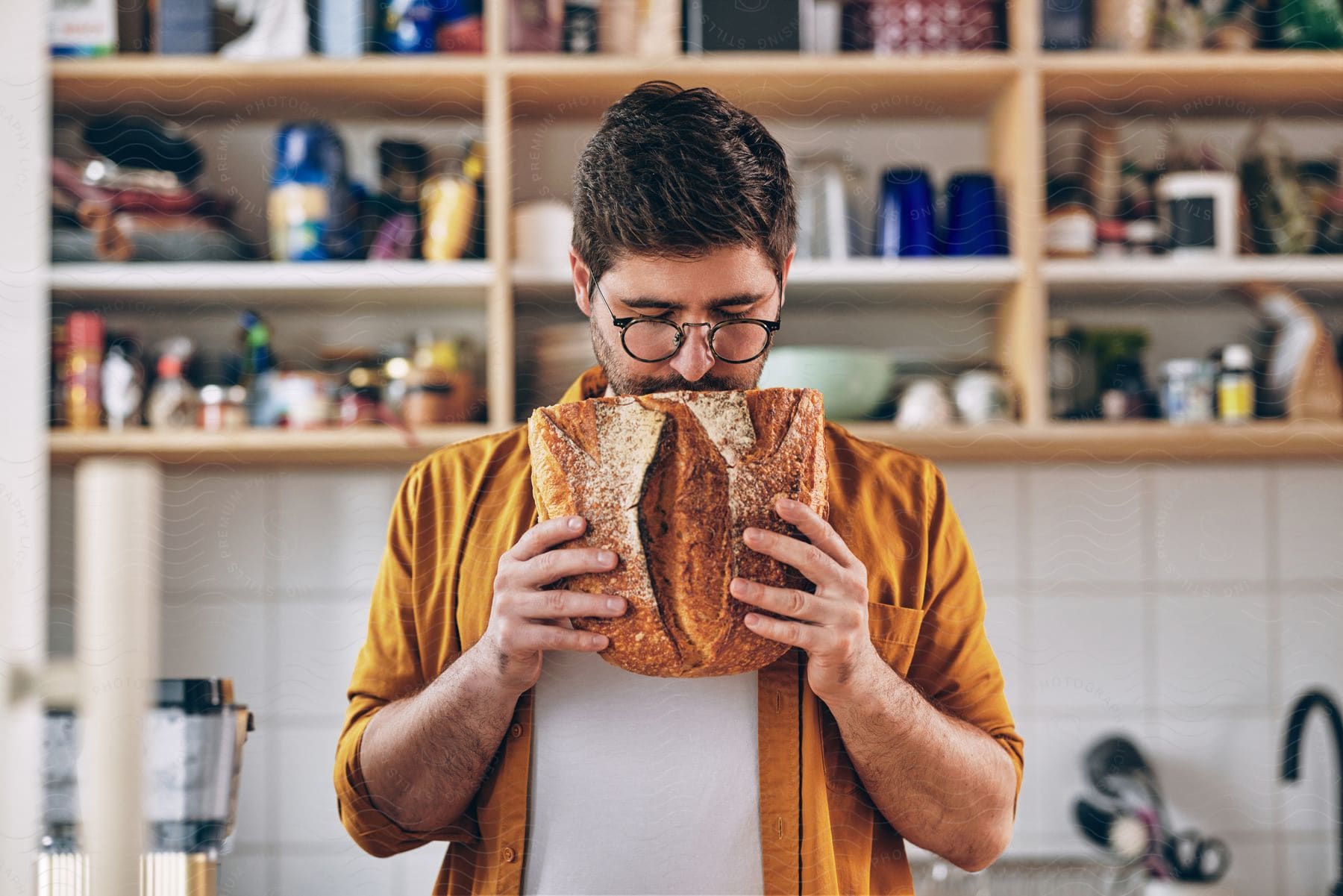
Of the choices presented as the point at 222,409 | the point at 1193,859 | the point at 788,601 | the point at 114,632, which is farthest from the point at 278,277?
the point at 1193,859

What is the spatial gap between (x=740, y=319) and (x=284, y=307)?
3.33ft

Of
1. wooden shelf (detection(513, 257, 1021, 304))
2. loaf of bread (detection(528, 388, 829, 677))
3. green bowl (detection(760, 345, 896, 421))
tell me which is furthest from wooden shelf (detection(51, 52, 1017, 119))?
loaf of bread (detection(528, 388, 829, 677))

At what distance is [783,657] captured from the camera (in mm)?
661

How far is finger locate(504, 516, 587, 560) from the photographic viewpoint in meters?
0.55

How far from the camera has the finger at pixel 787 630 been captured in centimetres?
54

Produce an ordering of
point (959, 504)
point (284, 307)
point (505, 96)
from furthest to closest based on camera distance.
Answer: point (959, 504), point (284, 307), point (505, 96)

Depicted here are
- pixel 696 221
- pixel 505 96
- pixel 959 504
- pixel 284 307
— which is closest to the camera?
pixel 696 221

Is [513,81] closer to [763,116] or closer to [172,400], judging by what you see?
[763,116]

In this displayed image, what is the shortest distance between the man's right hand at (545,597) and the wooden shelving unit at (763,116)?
0.76 metres

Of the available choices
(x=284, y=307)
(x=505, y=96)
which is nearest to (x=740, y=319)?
(x=505, y=96)

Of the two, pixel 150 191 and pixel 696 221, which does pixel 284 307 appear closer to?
pixel 150 191

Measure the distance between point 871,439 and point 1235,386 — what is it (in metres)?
0.50

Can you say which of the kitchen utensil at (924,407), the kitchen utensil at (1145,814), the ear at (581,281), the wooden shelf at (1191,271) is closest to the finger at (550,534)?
the ear at (581,281)

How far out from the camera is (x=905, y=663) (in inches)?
28.1
